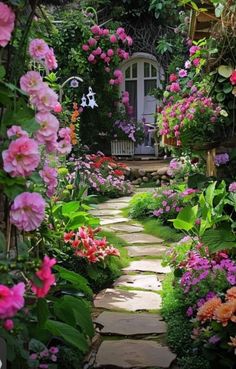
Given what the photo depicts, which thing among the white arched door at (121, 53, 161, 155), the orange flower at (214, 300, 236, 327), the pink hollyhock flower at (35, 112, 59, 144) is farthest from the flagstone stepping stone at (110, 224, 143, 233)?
→ the white arched door at (121, 53, 161, 155)

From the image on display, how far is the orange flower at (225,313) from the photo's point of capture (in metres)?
2.33

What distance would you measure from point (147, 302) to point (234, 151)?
115 centimetres

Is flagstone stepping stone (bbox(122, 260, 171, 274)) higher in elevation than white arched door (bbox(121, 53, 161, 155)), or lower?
lower

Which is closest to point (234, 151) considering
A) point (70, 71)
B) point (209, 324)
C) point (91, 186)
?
point (209, 324)

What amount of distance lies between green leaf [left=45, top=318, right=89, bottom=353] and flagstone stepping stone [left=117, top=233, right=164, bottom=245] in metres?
3.41

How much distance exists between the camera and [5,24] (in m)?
1.39

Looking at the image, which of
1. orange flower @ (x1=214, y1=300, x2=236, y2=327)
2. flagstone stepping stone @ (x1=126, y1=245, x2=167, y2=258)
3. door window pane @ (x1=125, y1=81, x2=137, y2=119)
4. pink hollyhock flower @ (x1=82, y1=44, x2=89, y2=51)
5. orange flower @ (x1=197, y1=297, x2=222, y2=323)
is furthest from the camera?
door window pane @ (x1=125, y1=81, x2=137, y2=119)

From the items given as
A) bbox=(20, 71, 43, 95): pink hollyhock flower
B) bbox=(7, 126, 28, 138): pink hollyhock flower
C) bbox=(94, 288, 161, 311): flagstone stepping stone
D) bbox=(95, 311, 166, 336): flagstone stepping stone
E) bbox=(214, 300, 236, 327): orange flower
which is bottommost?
bbox=(95, 311, 166, 336): flagstone stepping stone

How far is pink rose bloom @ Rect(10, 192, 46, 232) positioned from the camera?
1334 mm

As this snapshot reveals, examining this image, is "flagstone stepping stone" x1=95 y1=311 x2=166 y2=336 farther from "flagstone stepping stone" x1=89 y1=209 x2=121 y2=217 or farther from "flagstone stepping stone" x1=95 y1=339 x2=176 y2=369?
"flagstone stepping stone" x1=89 y1=209 x2=121 y2=217

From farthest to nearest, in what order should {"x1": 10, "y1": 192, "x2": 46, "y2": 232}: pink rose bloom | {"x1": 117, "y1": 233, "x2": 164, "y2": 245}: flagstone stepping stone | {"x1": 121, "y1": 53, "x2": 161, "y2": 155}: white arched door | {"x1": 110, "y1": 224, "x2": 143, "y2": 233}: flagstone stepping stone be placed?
{"x1": 121, "y1": 53, "x2": 161, "y2": 155}: white arched door < {"x1": 110, "y1": 224, "x2": 143, "y2": 233}: flagstone stepping stone < {"x1": 117, "y1": 233, "x2": 164, "y2": 245}: flagstone stepping stone < {"x1": 10, "y1": 192, "x2": 46, "y2": 232}: pink rose bloom

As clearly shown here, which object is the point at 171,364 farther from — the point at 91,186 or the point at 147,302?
the point at 91,186

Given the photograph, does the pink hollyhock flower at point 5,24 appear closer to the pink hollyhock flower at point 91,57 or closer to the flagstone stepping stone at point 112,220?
the flagstone stepping stone at point 112,220

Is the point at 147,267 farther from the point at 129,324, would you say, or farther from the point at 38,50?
the point at 38,50
